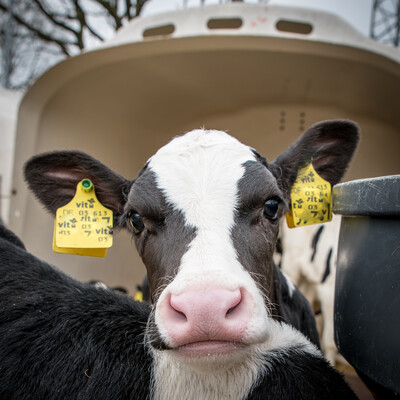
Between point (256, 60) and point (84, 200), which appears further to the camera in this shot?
point (256, 60)

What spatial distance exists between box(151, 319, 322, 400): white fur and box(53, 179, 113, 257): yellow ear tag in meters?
0.79

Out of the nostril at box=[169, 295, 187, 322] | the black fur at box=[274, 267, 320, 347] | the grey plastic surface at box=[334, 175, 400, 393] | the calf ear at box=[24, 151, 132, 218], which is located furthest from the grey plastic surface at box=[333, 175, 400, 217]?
the calf ear at box=[24, 151, 132, 218]

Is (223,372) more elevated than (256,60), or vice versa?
(256,60)

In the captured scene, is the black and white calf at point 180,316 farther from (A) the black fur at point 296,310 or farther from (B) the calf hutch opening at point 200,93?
(B) the calf hutch opening at point 200,93

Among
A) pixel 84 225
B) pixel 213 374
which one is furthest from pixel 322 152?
pixel 213 374

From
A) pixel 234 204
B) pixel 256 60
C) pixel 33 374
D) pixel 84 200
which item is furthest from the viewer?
pixel 256 60

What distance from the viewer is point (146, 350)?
1.05 meters

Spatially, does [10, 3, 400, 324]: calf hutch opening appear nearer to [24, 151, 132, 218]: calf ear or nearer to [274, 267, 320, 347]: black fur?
[24, 151, 132, 218]: calf ear

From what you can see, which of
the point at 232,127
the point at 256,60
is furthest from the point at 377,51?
the point at 232,127

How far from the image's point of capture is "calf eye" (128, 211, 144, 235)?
4.95ft

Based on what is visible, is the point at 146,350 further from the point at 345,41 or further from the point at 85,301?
the point at 345,41

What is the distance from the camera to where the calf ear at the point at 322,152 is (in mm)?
1796

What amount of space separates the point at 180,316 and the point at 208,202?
0.46m

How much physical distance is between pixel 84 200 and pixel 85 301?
728 millimetres
